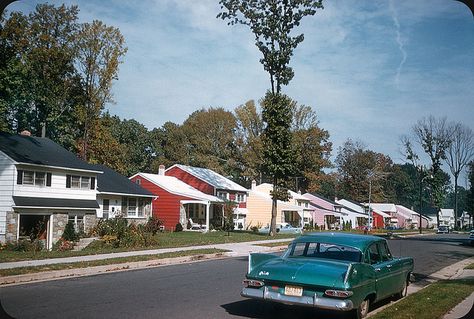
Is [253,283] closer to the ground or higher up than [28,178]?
closer to the ground

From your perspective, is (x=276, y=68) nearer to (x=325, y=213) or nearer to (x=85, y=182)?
(x=85, y=182)

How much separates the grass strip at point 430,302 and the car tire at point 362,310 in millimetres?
166

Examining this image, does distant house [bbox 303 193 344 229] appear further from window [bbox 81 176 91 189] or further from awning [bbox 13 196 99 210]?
awning [bbox 13 196 99 210]

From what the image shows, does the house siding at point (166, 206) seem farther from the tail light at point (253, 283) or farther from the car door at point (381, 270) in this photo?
the tail light at point (253, 283)

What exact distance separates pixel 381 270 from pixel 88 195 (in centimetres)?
2888

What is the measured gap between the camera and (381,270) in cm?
947

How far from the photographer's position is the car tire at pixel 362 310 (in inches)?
329

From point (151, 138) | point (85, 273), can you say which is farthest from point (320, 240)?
point (151, 138)

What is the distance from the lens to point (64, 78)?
160ft

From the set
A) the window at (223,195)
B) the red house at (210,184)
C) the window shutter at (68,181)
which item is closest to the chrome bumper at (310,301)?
the window shutter at (68,181)

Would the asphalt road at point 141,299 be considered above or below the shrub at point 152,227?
below

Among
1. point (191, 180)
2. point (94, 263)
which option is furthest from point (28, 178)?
point (191, 180)

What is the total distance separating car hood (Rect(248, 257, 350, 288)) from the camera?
7.80m

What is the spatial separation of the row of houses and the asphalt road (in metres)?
16.2
